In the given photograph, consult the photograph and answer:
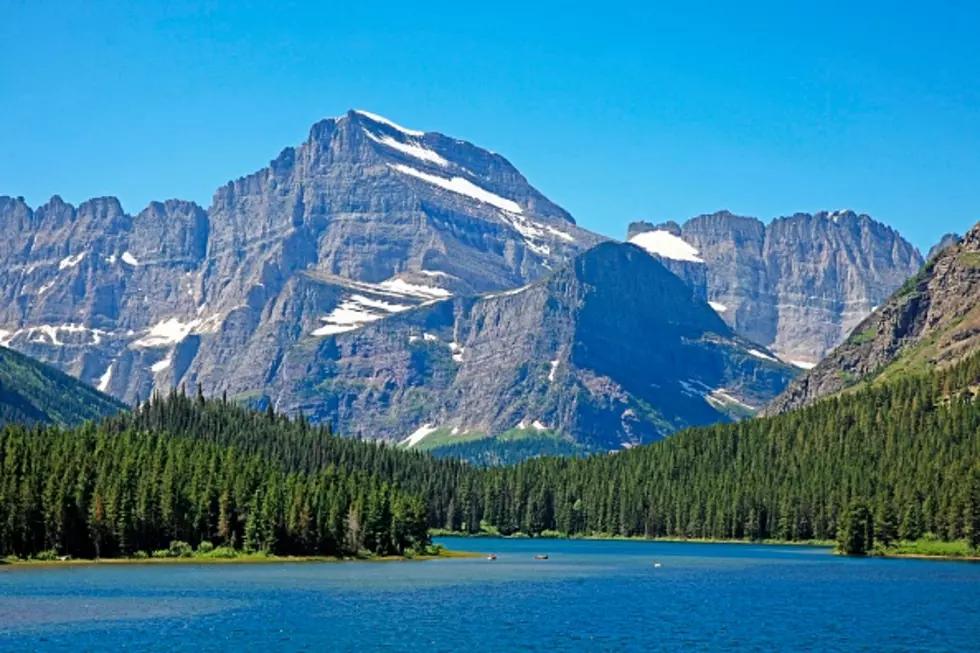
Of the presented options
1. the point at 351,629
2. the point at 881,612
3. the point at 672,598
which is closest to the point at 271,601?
the point at 351,629

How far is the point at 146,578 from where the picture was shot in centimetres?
17775

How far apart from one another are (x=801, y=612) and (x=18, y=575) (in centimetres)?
9282

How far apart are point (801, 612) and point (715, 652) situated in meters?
36.5

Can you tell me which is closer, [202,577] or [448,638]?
[448,638]

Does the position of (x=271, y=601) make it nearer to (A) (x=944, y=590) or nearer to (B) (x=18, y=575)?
(B) (x=18, y=575)

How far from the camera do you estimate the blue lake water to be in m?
122

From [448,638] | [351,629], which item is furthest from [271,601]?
[448,638]

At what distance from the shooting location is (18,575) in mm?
172500

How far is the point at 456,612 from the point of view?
479 ft

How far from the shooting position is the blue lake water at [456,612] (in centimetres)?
12162

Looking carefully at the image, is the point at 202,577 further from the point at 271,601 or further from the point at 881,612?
the point at 881,612

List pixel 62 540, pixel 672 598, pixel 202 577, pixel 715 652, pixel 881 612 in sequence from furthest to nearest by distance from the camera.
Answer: pixel 62 540 < pixel 202 577 < pixel 672 598 < pixel 881 612 < pixel 715 652

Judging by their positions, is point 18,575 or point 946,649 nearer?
point 946,649

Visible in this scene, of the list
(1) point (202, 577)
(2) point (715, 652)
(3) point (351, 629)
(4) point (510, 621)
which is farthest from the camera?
(1) point (202, 577)
